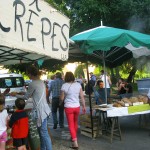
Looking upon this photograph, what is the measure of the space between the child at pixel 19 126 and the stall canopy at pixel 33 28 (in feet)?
4.61

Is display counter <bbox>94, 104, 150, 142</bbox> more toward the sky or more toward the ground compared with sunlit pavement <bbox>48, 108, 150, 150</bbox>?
more toward the sky

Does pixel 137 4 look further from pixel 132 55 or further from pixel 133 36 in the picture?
pixel 133 36

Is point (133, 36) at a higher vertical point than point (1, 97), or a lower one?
higher

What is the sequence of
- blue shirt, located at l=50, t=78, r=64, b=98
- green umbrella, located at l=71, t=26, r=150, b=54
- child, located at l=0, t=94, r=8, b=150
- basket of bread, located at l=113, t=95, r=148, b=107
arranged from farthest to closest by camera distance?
blue shirt, located at l=50, t=78, r=64, b=98 → basket of bread, located at l=113, t=95, r=148, b=107 → green umbrella, located at l=71, t=26, r=150, b=54 → child, located at l=0, t=94, r=8, b=150

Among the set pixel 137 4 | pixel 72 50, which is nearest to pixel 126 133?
pixel 72 50

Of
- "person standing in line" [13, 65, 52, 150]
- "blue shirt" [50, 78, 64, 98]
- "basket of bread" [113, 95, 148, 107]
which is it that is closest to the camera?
"person standing in line" [13, 65, 52, 150]

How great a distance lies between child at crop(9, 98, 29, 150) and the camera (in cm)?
519

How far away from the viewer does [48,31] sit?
421 cm

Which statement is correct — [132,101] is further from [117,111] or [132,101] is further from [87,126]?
[87,126]

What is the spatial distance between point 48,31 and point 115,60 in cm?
651

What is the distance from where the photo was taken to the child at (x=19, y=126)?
519cm

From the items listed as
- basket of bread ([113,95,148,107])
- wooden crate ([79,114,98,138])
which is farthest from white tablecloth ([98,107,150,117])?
wooden crate ([79,114,98,138])

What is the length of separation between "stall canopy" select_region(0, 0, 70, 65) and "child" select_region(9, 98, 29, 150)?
4.61 feet

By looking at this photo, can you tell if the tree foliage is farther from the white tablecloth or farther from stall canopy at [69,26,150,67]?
the white tablecloth
